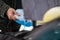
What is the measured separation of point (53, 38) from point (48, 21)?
0.17 ft

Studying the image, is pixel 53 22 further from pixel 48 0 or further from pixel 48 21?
pixel 48 0

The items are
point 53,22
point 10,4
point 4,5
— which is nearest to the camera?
point 53,22

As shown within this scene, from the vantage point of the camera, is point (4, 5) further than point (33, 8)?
Yes

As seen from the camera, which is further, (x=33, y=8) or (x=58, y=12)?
(x=33, y=8)

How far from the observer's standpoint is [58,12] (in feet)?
1.85

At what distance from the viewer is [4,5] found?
4.93ft

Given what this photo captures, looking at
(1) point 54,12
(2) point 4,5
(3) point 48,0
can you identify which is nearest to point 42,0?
(3) point 48,0

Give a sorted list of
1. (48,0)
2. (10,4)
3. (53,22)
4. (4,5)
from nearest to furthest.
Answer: (53,22) → (48,0) → (4,5) → (10,4)

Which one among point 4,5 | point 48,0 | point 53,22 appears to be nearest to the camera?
point 53,22

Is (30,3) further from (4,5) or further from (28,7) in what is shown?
(4,5)

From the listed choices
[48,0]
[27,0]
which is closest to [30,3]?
[27,0]

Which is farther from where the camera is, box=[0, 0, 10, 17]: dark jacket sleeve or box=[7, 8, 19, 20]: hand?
box=[0, 0, 10, 17]: dark jacket sleeve

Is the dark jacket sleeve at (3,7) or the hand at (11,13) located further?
the dark jacket sleeve at (3,7)

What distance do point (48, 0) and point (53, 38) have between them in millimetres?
743
